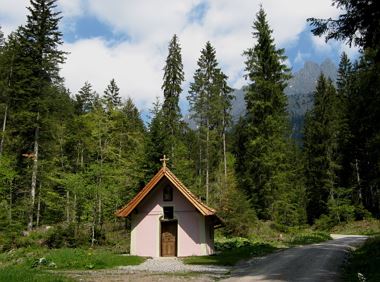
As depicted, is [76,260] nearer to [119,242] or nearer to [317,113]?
[119,242]

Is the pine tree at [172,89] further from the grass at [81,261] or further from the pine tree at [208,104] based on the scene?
the grass at [81,261]

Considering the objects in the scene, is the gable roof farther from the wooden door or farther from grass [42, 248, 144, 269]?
grass [42, 248, 144, 269]

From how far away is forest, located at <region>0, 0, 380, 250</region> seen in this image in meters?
31.1

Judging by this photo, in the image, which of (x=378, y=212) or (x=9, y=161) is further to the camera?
(x=378, y=212)

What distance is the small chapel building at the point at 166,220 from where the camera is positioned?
25797 mm

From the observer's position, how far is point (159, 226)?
26.4 m

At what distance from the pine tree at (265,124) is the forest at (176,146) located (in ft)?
0.31

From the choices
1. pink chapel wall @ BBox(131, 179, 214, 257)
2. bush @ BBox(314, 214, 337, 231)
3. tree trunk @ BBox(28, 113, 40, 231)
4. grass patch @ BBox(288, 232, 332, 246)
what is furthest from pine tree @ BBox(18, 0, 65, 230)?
bush @ BBox(314, 214, 337, 231)

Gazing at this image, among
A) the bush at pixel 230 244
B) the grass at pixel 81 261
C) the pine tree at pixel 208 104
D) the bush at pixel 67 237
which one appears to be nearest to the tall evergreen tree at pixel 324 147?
the pine tree at pixel 208 104

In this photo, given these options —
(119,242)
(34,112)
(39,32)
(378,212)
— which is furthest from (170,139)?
(378,212)

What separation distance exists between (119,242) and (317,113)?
30.9 metres

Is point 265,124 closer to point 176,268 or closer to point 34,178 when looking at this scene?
point 34,178

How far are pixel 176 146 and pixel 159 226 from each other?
15123 millimetres

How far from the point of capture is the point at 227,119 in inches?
1961
